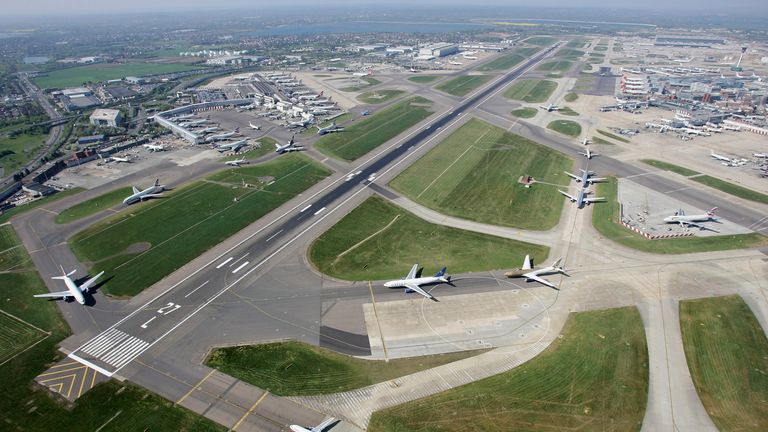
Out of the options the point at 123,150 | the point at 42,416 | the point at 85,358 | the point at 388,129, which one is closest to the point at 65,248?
the point at 85,358

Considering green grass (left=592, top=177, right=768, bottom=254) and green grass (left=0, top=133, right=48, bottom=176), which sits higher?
green grass (left=592, top=177, right=768, bottom=254)

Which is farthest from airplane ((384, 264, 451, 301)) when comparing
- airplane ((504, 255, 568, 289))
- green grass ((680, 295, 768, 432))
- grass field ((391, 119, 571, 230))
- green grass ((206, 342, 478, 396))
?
→ green grass ((680, 295, 768, 432))

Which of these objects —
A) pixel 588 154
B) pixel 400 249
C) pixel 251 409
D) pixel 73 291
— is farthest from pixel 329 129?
pixel 251 409

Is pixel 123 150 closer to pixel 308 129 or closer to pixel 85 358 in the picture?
pixel 308 129

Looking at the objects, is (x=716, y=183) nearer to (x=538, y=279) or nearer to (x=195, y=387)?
(x=538, y=279)

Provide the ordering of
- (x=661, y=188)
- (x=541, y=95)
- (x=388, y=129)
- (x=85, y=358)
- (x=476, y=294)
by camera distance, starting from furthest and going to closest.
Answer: (x=541, y=95) < (x=388, y=129) < (x=661, y=188) < (x=476, y=294) < (x=85, y=358)

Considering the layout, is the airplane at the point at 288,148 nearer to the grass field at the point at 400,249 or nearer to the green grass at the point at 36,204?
the grass field at the point at 400,249

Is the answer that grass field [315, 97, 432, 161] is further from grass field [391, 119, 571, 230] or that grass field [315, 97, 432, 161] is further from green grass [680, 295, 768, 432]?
green grass [680, 295, 768, 432]
